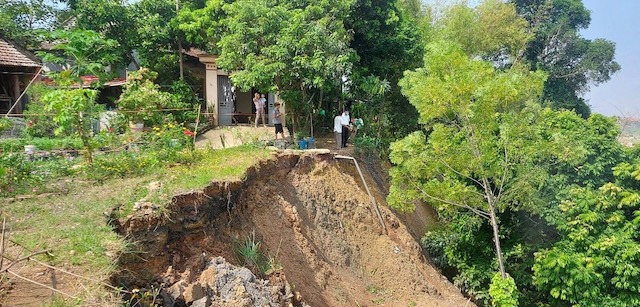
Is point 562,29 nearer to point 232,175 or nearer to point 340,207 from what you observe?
point 340,207

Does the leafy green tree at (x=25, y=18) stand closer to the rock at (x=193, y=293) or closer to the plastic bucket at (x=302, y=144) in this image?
the plastic bucket at (x=302, y=144)

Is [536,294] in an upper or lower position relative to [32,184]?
lower

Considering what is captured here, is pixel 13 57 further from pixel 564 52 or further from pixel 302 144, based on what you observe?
pixel 564 52

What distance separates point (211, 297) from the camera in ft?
22.0

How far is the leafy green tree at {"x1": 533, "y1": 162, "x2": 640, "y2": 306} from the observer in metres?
9.96

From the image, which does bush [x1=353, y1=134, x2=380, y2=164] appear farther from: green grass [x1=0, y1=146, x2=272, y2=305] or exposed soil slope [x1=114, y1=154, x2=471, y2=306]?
green grass [x1=0, y1=146, x2=272, y2=305]

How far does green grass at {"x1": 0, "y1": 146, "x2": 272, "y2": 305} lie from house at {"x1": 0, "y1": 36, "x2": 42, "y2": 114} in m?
9.21

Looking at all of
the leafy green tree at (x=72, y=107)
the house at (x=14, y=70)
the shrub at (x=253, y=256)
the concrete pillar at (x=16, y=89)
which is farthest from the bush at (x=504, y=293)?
the concrete pillar at (x=16, y=89)

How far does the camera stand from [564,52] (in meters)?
29.3

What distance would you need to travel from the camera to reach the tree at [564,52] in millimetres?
28844

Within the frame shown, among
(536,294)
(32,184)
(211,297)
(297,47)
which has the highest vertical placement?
(297,47)

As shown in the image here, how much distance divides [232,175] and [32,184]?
337cm

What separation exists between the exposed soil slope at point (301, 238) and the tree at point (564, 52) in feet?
65.7

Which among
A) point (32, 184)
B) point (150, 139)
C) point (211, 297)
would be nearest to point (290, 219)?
point (150, 139)
